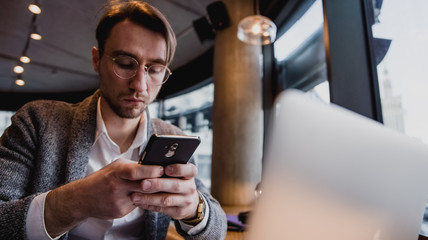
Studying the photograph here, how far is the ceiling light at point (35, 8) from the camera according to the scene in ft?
11.1

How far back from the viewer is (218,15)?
3.01 metres

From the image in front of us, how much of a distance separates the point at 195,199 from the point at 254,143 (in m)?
1.99

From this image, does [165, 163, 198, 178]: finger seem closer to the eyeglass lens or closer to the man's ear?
the eyeglass lens

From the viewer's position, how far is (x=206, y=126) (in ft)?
15.7

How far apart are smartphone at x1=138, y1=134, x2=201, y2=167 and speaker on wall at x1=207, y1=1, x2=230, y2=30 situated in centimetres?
262

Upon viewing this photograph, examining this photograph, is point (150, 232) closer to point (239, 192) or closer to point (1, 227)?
point (1, 227)

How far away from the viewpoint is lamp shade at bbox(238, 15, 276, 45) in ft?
7.14

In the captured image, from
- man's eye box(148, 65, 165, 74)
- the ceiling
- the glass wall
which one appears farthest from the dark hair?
the ceiling

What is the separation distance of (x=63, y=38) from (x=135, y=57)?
424 cm

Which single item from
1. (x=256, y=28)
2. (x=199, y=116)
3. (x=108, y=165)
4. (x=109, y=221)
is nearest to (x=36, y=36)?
(x=199, y=116)

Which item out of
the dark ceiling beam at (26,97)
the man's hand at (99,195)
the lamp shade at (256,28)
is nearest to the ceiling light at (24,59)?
the dark ceiling beam at (26,97)

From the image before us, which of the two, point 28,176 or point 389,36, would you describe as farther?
point 389,36

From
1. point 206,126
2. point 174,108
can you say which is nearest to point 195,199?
point 206,126

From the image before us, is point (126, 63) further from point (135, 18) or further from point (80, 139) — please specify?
point (80, 139)
